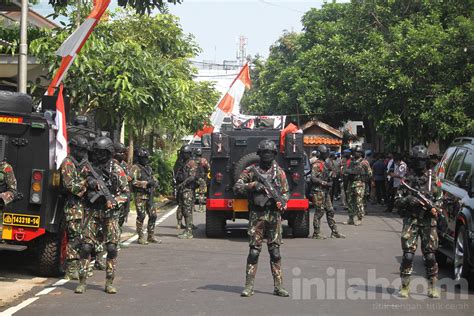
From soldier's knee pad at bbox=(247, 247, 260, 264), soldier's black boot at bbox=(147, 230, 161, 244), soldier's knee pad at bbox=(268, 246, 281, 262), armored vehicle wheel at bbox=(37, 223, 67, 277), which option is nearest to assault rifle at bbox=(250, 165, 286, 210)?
soldier's knee pad at bbox=(268, 246, 281, 262)

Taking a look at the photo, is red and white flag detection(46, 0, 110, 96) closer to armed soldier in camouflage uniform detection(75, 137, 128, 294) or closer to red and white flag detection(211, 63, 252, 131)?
armed soldier in camouflage uniform detection(75, 137, 128, 294)

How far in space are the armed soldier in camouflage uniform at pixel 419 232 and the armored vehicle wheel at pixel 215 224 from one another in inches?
287

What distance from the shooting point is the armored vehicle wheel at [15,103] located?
1044cm

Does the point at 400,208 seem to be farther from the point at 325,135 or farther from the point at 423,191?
the point at 325,135

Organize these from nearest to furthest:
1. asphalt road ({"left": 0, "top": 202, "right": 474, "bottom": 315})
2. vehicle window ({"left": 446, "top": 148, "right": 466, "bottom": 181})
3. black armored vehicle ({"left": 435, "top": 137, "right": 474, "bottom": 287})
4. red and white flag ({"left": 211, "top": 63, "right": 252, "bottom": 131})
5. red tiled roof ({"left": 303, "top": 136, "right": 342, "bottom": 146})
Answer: asphalt road ({"left": 0, "top": 202, "right": 474, "bottom": 315})
black armored vehicle ({"left": 435, "top": 137, "right": 474, "bottom": 287})
vehicle window ({"left": 446, "top": 148, "right": 466, "bottom": 181})
red and white flag ({"left": 211, "top": 63, "right": 252, "bottom": 131})
red tiled roof ({"left": 303, "top": 136, "right": 342, "bottom": 146})

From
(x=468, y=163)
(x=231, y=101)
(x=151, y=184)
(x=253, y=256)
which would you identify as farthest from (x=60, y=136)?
(x=231, y=101)

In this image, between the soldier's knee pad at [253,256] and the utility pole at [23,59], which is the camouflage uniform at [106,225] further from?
the utility pole at [23,59]

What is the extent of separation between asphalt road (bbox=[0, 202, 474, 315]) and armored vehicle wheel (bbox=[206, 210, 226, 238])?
955 millimetres

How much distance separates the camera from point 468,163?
36.9 ft

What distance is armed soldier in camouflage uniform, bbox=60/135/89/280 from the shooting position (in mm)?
10062

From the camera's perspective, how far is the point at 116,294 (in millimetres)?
9828

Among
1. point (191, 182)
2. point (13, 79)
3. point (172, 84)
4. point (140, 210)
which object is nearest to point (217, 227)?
point (191, 182)

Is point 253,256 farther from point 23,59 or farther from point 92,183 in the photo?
point 23,59

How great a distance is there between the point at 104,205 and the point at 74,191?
0.45 metres
